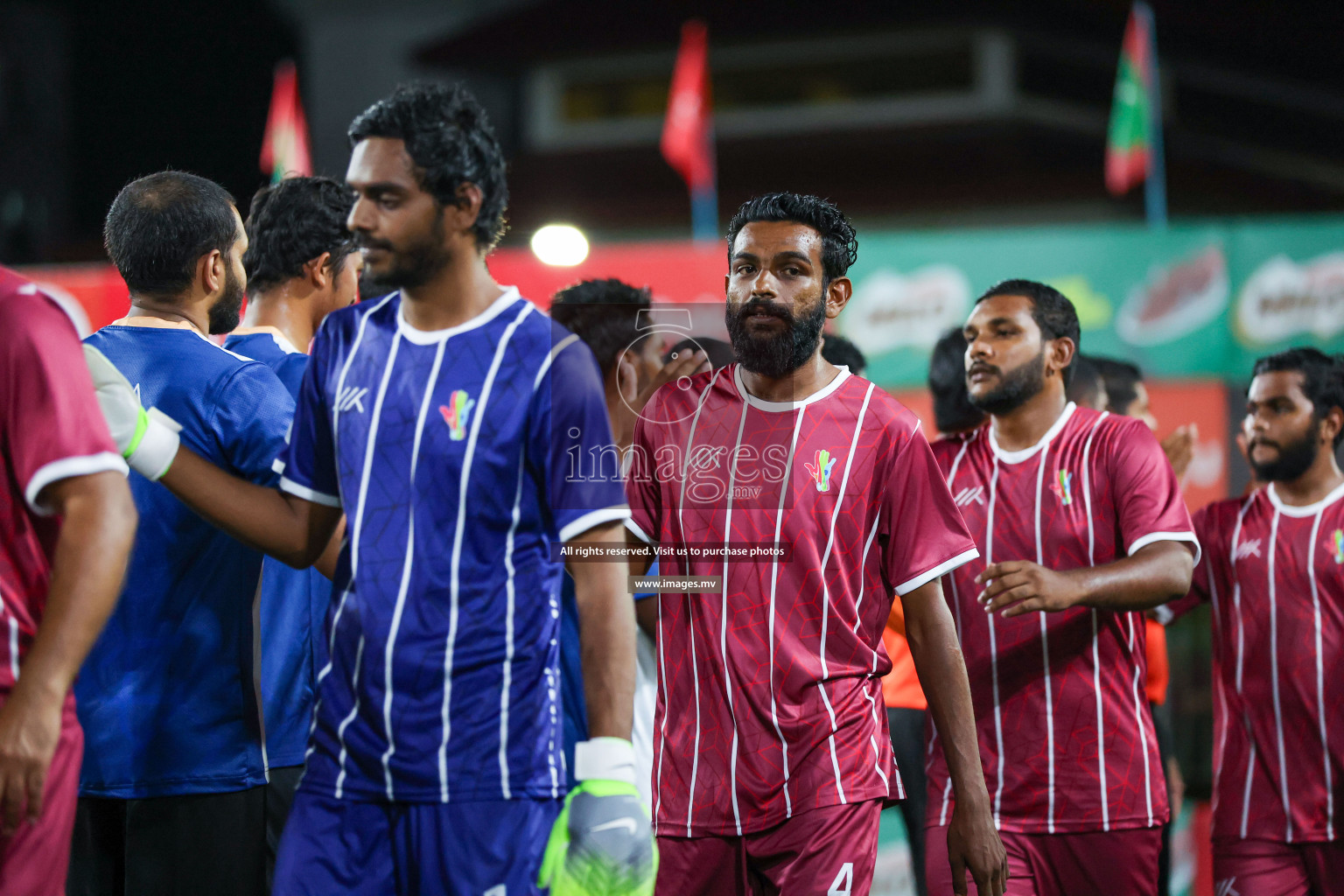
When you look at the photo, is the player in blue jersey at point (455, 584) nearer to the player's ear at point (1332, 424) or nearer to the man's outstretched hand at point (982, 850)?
the man's outstretched hand at point (982, 850)

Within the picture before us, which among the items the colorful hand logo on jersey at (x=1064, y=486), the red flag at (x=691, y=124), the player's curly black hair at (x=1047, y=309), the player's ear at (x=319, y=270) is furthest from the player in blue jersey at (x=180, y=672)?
the red flag at (x=691, y=124)

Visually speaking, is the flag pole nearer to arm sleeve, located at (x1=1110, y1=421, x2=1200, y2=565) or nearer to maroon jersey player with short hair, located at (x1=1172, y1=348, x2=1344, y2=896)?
maroon jersey player with short hair, located at (x1=1172, y1=348, x2=1344, y2=896)

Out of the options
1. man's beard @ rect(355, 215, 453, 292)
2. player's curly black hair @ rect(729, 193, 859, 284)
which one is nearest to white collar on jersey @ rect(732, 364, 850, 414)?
player's curly black hair @ rect(729, 193, 859, 284)

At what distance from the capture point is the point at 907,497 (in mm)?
3326

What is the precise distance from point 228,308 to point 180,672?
976mm

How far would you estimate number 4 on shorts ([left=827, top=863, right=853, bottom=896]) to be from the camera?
3.03 m

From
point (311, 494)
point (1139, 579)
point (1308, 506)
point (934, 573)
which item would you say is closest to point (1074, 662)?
point (1139, 579)

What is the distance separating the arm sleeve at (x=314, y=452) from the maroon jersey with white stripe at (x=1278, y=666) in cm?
342

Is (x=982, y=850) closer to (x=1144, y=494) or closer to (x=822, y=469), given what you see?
(x=822, y=469)

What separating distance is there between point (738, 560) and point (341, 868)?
1.23 m

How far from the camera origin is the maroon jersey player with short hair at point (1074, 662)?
3.92 metres

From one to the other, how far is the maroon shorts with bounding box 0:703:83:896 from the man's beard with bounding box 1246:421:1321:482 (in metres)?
4.13

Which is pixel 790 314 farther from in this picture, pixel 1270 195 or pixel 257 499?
pixel 1270 195

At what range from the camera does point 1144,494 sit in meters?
3.96
